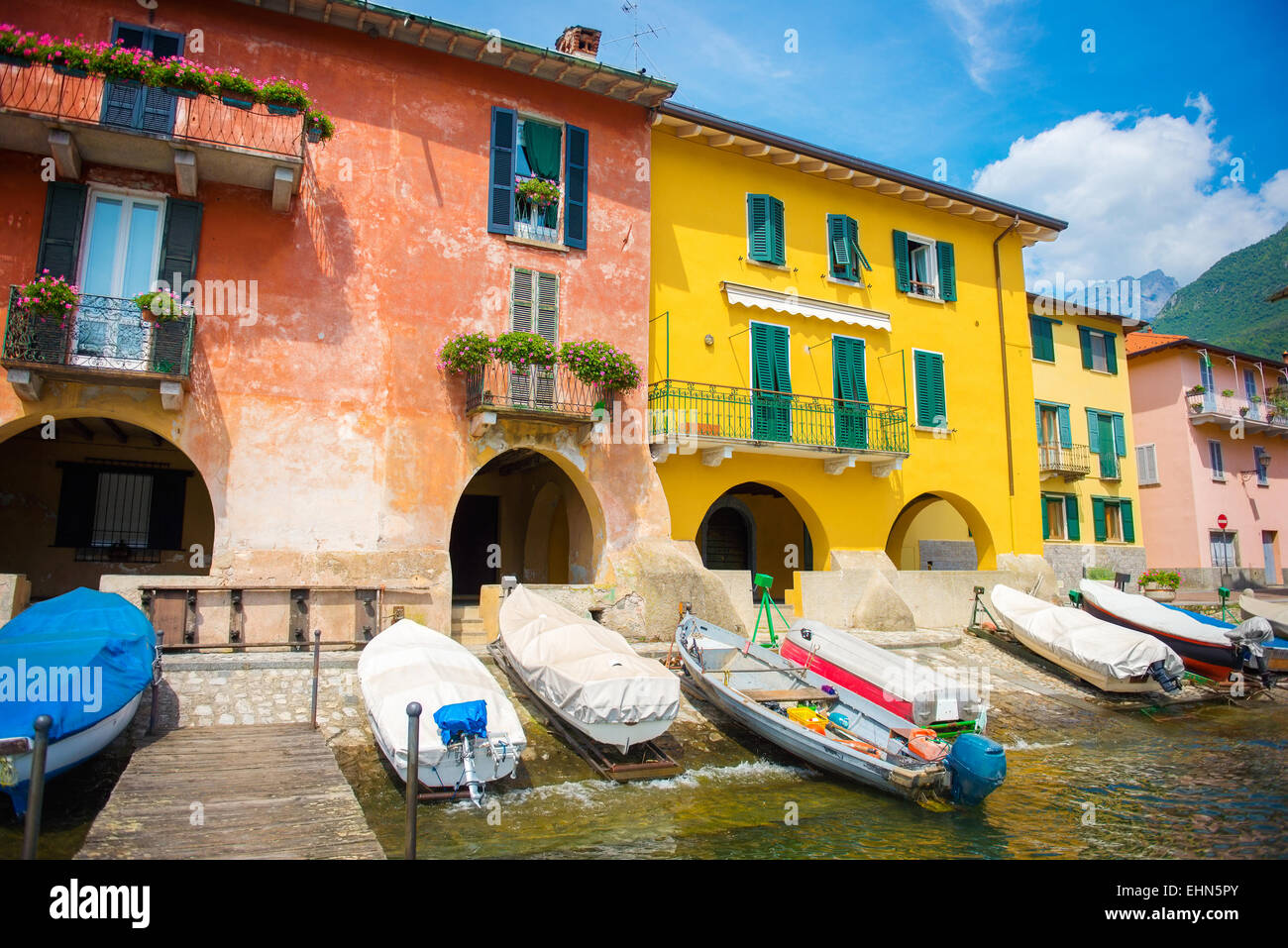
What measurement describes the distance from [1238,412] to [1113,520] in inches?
345

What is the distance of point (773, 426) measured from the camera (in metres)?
18.4

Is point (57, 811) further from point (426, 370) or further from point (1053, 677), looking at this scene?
point (1053, 677)

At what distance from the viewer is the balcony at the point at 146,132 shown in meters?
12.1

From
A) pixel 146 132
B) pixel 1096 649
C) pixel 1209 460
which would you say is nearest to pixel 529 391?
pixel 146 132

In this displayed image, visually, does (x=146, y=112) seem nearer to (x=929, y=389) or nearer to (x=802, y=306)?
(x=802, y=306)

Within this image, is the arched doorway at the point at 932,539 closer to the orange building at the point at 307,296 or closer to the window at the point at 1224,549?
the window at the point at 1224,549

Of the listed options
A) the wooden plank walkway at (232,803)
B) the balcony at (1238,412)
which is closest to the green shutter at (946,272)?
the balcony at (1238,412)

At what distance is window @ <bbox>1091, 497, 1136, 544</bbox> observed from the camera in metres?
29.0

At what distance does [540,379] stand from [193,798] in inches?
372

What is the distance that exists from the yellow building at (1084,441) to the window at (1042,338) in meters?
0.04

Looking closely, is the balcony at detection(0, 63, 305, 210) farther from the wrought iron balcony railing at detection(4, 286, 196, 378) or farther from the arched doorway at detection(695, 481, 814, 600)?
the arched doorway at detection(695, 481, 814, 600)

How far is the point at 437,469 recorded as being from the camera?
1484cm

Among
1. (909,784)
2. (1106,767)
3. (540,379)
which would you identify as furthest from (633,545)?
(1106,767)
